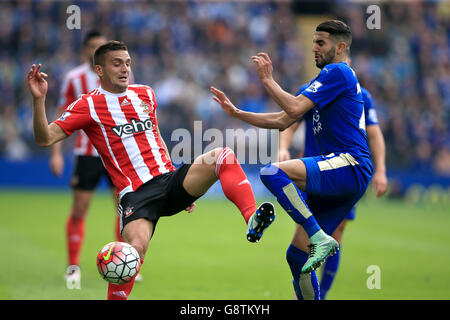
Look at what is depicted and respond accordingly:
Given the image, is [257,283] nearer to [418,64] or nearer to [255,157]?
[255,157]

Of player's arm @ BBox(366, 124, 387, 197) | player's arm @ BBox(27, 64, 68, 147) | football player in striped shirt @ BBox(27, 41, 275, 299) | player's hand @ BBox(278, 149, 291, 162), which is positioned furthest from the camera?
player's arm @ BBox(366, 124, 387, 197)

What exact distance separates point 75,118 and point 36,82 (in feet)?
1.44

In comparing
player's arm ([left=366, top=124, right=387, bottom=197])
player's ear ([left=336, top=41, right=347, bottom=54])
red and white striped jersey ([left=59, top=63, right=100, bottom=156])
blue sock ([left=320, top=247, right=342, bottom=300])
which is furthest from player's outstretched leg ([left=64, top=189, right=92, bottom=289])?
player's ear ([left=336, top=41, right=347, bottom=54])

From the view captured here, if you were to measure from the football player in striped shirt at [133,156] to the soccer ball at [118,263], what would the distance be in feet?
0.78

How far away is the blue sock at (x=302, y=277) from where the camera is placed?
5215 mm

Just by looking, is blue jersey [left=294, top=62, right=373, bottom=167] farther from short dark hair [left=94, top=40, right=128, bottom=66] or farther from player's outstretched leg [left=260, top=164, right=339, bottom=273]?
short dark hair [left=94, top=40, right=128, bottom=66]

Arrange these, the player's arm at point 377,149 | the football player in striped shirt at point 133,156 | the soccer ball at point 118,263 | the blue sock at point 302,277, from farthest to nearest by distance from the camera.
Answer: the player's arm at point 377,149 < the blue sock at point 302,277 < the football player in striped shirt at point 133,156 < the soccer ball at point 118,263

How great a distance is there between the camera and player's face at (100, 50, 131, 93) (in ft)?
16.8

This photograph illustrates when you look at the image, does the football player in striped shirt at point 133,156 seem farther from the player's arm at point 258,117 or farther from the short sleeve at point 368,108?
the short sleeve at point 368,108

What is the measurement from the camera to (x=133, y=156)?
5.10 m

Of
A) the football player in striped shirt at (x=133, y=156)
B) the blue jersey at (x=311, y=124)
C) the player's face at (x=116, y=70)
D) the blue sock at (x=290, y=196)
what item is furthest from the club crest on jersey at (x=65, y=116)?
the blue jersey at (x=311, y=124)

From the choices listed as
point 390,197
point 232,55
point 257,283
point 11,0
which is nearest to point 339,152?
point 257,283

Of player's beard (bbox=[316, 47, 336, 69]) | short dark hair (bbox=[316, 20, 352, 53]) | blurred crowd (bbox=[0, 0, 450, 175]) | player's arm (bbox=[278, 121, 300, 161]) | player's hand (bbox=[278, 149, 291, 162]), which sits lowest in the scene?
player's hand (bbox=[278, 149, 291, 162])

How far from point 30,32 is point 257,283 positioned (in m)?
13.5
